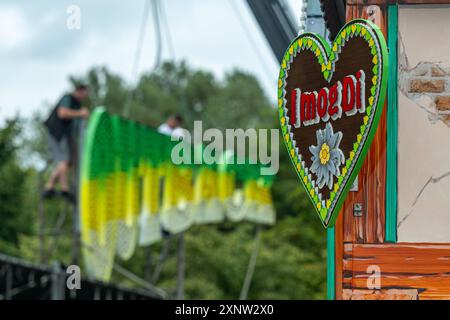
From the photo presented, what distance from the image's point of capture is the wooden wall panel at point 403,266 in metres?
7.32

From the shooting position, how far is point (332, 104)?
23.6ft

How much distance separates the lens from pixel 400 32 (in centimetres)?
754

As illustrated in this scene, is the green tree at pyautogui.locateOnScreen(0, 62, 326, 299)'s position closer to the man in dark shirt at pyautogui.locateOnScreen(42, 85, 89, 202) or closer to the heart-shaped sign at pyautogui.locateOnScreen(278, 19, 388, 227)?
the man in dark shirt at pyautogui.locateOnScreen(42, 85, 89, 202)

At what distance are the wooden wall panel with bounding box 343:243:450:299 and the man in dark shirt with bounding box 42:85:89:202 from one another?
25.7 ft

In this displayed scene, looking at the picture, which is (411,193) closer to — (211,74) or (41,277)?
(41,277)

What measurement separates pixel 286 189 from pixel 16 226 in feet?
31.6

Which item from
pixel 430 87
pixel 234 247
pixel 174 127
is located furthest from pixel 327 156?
pixel 234 247

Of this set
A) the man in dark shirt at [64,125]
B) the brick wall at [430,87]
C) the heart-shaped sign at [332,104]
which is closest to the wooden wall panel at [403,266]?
the heart-shaped sign at [332,104]

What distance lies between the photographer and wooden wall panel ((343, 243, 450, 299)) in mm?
7320

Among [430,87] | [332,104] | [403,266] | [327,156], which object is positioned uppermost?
[430,87]

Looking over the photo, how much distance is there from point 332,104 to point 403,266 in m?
1.18

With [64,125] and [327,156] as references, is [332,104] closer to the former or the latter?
[327,156]

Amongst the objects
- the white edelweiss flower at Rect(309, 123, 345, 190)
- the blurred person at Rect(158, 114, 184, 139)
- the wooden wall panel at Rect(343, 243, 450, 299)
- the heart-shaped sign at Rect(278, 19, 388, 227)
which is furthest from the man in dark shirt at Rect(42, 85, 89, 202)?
the wooden wall panel at Rect(343, 243, 450, 299)

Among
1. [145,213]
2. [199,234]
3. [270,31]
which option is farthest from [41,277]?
[199,234]
